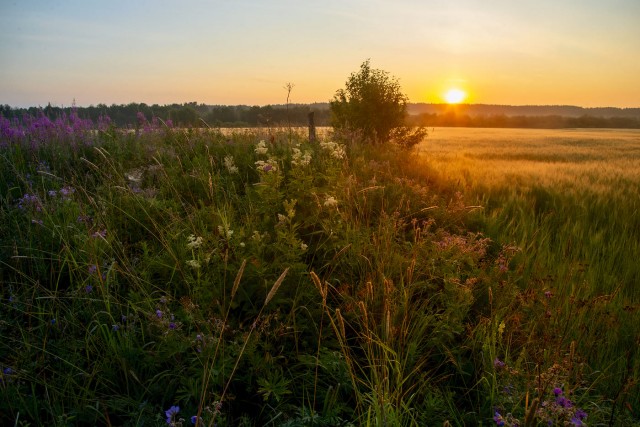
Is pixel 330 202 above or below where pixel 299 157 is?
below

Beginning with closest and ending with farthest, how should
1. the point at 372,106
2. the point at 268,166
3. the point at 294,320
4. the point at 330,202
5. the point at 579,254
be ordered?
the point at 294,320 → the point at 330,202 → the point at 268,166 → the point at 579,254 → the point at 372,106

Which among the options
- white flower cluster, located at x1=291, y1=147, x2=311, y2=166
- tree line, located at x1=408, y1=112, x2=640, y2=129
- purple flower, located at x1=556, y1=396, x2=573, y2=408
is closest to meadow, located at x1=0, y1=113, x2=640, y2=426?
purple flower, located at x1=556, y1=396, x2=573, y2=408

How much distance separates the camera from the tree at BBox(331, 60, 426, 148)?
48.4 ft

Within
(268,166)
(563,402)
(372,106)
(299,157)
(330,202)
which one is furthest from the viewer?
(372,106)

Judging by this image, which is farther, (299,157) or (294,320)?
(299,157)

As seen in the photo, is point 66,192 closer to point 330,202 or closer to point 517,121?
point 330,202

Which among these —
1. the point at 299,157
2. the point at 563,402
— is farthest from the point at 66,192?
the point at 563,402

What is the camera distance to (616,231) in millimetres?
5762

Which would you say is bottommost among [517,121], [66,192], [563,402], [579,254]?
[579,254]

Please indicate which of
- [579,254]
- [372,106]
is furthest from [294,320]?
[372,106]

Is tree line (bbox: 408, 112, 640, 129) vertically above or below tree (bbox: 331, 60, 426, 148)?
above

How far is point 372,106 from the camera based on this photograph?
1480 centimetres

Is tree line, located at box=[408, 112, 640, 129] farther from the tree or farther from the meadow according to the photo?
the meadow

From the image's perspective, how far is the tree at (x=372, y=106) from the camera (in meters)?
14.8
